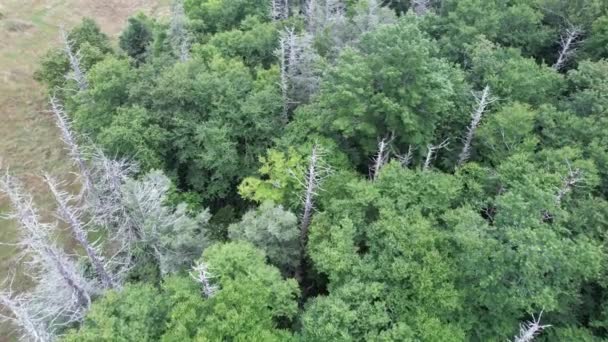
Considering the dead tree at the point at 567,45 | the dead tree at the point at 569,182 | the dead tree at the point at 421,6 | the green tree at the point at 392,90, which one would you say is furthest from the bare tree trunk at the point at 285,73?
the dead tree at the point at 569,182

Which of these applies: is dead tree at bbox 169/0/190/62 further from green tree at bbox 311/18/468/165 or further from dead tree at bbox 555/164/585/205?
dead tree at bbox 555/164/585/205

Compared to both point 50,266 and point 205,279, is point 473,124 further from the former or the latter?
point 50,266

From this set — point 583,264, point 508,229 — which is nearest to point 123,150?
point 508,229

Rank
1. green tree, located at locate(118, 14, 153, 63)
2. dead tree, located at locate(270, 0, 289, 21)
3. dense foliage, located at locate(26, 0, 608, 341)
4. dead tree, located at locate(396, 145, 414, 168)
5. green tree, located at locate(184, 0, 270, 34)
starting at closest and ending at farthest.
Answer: dense foliage, located at locate(26, 0, 608, 341) → dead tree, located at locate(396, 145, 414, 168) → dead tree, located at locate(270, 0, 289, 21) → green tree, located at locate(184, 0, 270, 34) → green tree, located at locate(118, 14, 153, 63)

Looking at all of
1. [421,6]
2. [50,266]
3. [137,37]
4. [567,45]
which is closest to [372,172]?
[567,45]

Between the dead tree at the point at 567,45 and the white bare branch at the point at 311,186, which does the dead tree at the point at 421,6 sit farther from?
the white bare branch at the point at 311,186

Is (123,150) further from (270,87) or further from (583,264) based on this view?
(583,264)

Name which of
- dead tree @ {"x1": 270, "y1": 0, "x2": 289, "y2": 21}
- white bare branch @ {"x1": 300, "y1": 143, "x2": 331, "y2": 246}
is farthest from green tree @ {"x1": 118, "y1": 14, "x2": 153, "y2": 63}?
white bare branch @ {"x1": 300, "y1": 143, "x2": 331, "y2": 246}
